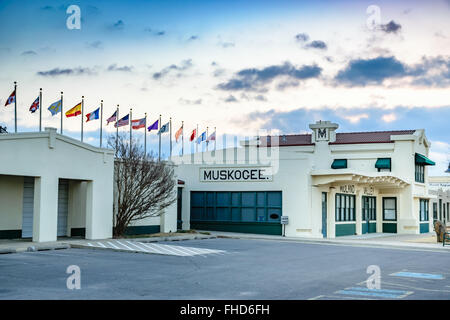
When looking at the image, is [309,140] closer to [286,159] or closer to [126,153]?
[286,159]

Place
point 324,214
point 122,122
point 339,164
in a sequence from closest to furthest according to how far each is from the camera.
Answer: point 122,122 → point 324,214 → point 339,164

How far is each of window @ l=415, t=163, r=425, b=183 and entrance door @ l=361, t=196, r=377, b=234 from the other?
4637 mm

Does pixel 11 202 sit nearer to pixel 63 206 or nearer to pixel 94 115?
pixel 63 206

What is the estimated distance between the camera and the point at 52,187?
2333 centimetres

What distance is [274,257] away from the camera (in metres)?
20.4

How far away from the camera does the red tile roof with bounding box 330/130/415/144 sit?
44222 millimetres

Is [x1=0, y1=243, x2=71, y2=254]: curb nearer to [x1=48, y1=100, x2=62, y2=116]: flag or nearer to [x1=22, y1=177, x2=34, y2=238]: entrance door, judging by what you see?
[x1=22, y1=177, x2=34, y2=238]: entrance door

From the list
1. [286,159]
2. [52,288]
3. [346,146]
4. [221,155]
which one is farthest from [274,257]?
[346,146]

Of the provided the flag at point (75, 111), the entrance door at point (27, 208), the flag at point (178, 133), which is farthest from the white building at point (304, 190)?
the entrance door at point (27, 208)

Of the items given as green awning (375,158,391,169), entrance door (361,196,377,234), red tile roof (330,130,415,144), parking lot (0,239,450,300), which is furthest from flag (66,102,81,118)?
green awning (375,158,391,169)

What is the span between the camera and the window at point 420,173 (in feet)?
147

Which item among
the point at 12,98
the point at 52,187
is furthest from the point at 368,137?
the point at 12,98

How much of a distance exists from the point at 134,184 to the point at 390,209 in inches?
899

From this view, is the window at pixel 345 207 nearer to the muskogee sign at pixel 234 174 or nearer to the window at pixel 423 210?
the muskogee sign at pixel 234 174
